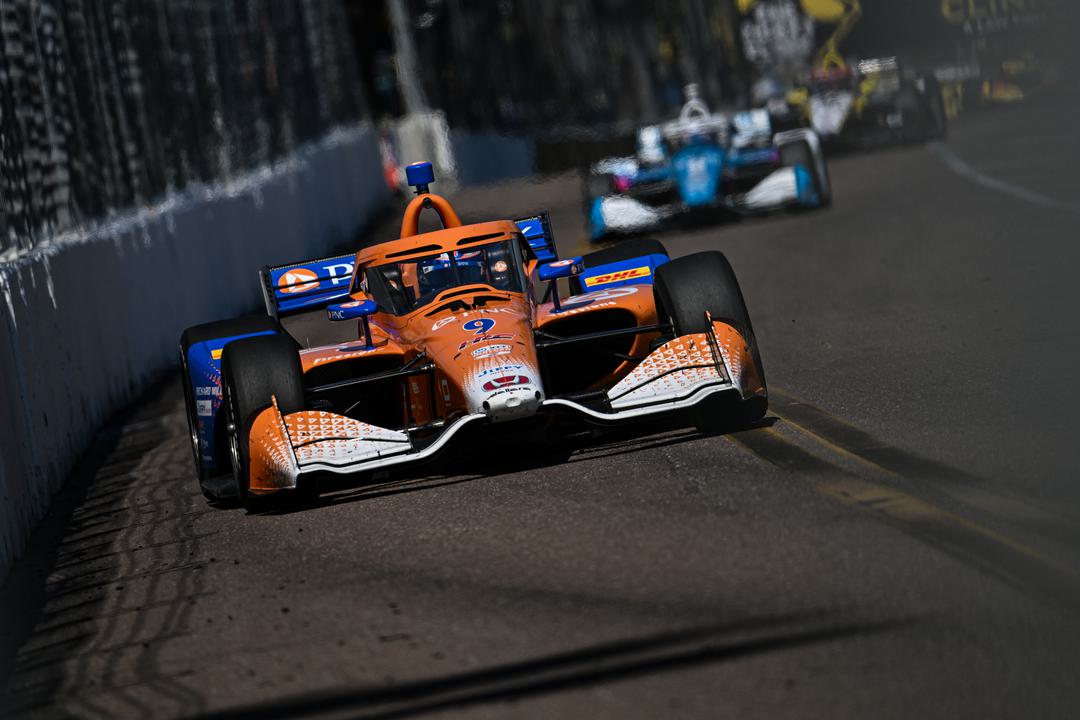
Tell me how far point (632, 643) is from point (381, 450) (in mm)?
3016

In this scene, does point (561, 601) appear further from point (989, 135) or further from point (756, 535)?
point (989, 135)

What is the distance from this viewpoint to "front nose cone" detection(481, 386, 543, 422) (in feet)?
26.5

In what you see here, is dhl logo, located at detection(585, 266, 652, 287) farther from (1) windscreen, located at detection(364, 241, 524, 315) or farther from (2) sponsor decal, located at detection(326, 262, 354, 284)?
(2) sponsor decal, located at detection(326, 262, 354, 284)

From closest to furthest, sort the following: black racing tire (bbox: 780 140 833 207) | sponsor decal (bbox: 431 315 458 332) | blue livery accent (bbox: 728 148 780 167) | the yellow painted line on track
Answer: the yellow painted line on track → sponsor decal (bbox: 431 315 458 332) → black racing tire (bbox: 780 140 833 207) → blue livery accent (bbox: 728 148 780 167)

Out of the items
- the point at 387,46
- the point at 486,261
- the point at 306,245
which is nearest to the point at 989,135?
the point at 306,245

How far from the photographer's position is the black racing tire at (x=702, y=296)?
8797mm

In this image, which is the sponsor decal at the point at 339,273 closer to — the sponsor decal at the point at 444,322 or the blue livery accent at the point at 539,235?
the blue livery accent at the point at 539,235

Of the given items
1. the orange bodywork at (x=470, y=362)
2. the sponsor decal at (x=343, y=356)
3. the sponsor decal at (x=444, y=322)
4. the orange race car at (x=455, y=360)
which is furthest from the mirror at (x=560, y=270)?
the sponsor decal at (x=343, y=356)

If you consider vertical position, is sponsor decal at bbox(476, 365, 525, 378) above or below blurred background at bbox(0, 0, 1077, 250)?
below

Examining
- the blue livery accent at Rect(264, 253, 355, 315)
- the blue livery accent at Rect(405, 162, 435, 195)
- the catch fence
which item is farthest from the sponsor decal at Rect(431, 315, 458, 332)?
the catch fence

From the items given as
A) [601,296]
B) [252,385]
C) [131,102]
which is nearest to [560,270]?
[601,296]

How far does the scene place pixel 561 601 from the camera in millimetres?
5949

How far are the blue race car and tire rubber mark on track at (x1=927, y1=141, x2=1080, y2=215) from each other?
1879mm

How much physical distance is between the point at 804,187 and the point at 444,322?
12611 millimetres
